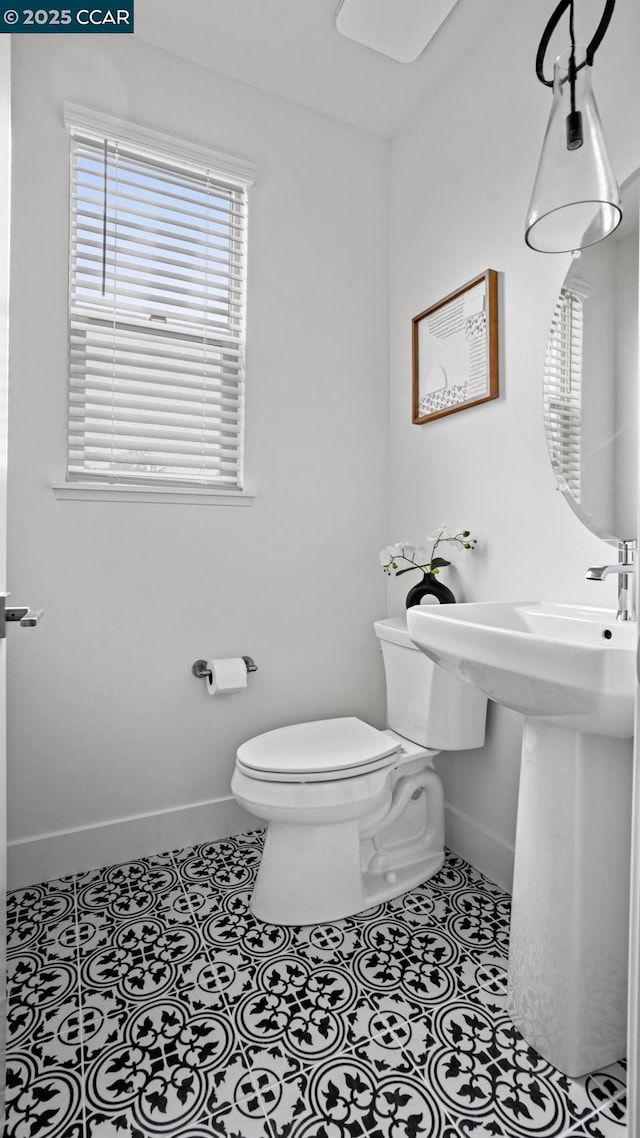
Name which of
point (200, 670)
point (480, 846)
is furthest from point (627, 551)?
point (200, 670)

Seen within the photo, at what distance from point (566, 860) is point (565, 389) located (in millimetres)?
1124

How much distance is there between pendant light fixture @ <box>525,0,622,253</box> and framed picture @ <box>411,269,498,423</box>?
15.1 inches

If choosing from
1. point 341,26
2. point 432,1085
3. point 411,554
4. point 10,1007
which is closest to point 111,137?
point 341,26

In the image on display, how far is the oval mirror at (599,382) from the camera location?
1.32 meters

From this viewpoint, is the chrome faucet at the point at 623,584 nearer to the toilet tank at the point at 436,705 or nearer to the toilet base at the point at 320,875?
the toilet tank at the point at 436,705

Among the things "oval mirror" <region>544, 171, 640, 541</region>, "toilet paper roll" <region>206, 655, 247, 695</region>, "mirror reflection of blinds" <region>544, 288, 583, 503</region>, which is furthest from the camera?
"toilet paper roll" <region>206, 655, 247, 695</region>

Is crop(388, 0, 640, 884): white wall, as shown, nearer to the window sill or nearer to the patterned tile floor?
the patterned tile floor

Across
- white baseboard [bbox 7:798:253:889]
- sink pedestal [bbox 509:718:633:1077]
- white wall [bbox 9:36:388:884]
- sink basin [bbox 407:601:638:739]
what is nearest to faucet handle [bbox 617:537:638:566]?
sink basin [bbox 407:601:638:739]

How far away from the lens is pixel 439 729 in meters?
1.74

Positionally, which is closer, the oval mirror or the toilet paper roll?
the oval mirror

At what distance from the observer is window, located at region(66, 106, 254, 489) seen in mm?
1789

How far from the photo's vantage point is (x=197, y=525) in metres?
1.95

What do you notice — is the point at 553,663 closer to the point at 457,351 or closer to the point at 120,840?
the point at 457,351

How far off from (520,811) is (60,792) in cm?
137
